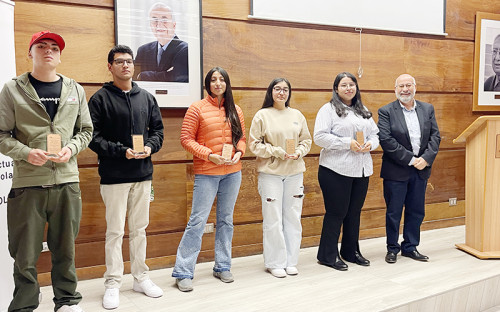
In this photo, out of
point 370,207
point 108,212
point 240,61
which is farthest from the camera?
point 370,207

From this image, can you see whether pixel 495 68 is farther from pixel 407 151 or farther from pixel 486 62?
pixel 407 151

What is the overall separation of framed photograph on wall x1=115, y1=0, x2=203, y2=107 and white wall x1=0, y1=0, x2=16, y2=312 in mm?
748

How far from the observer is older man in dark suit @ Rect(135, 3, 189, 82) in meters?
3.12

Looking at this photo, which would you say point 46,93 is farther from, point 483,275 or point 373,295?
point 483,275

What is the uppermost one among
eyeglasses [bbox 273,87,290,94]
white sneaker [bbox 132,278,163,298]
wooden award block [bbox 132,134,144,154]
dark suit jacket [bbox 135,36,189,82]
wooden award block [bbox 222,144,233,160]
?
dark suit jacket [bbox 135,36,189,82]

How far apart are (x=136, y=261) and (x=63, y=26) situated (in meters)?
1.61

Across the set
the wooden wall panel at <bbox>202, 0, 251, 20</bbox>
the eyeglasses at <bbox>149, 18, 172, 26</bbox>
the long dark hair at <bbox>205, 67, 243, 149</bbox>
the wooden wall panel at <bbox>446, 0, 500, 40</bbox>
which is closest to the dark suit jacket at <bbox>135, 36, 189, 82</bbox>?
the eyeglasses at <bbox>149, 18, 172, 26</bbox>

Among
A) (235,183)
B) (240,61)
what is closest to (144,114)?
(235,183)

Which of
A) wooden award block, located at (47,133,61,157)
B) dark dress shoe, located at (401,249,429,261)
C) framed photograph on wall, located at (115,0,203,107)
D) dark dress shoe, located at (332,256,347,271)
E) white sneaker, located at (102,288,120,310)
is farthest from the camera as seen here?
dark dress shoe, located at (401,249,429,261)

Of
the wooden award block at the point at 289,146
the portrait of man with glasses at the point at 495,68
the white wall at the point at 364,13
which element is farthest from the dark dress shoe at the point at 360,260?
the portrait of man with glasses at the point at 495,68

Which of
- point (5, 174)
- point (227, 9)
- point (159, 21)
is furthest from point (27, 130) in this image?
point (227, 9)

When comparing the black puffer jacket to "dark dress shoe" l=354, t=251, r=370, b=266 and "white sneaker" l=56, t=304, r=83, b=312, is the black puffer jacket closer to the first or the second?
"white sneaker" l=56, t=304, r=83, b=312

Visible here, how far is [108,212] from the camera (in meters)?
2.56

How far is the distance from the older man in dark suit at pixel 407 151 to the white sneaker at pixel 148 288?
1.78 m
